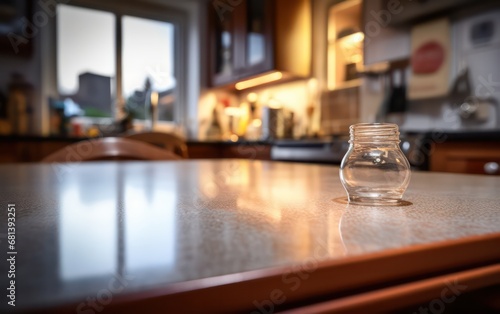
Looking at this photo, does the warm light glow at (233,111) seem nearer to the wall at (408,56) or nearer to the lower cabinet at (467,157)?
the wall at (408,56)

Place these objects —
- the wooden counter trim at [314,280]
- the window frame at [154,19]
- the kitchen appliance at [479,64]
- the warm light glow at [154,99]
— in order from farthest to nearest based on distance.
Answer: the warm light glow at [154,99], the window frame at [154,19], the kitchen appliance at [479,64], the wooden counter trim at [314,280]

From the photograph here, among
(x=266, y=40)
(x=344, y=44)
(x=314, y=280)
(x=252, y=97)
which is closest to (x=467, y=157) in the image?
(x=344, y=44)

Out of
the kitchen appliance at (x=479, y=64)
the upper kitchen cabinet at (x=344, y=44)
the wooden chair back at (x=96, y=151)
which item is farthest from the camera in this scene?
the upper kitchen cabinet at (x=344, y=44)

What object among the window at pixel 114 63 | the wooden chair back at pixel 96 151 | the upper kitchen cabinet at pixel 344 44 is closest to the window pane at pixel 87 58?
the window at pixel 114 63

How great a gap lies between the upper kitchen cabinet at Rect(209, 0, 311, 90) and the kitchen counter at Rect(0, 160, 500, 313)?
266 centimetres

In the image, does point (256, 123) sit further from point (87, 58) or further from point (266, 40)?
point (87, 58)

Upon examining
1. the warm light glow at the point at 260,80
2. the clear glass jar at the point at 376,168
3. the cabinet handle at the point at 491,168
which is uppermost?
the warm light glow at the point at 260,80

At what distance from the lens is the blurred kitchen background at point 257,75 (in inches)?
76.2

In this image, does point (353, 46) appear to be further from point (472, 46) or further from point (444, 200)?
point (444, 200)

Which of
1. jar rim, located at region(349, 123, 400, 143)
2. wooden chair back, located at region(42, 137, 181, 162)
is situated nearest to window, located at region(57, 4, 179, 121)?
A: wooden chair back, located at region(42, 137, 181, 162)

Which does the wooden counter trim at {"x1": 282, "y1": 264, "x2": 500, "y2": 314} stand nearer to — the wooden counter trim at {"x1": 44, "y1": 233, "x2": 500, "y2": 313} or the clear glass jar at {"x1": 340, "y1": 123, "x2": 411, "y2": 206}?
the wooden counter trim at {"x1": 44, "y1": 233, "x2": 500, "y2": 313}

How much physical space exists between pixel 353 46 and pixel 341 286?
2.82 m

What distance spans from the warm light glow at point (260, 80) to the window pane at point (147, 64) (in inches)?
33.9

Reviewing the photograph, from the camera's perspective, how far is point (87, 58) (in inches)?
140
